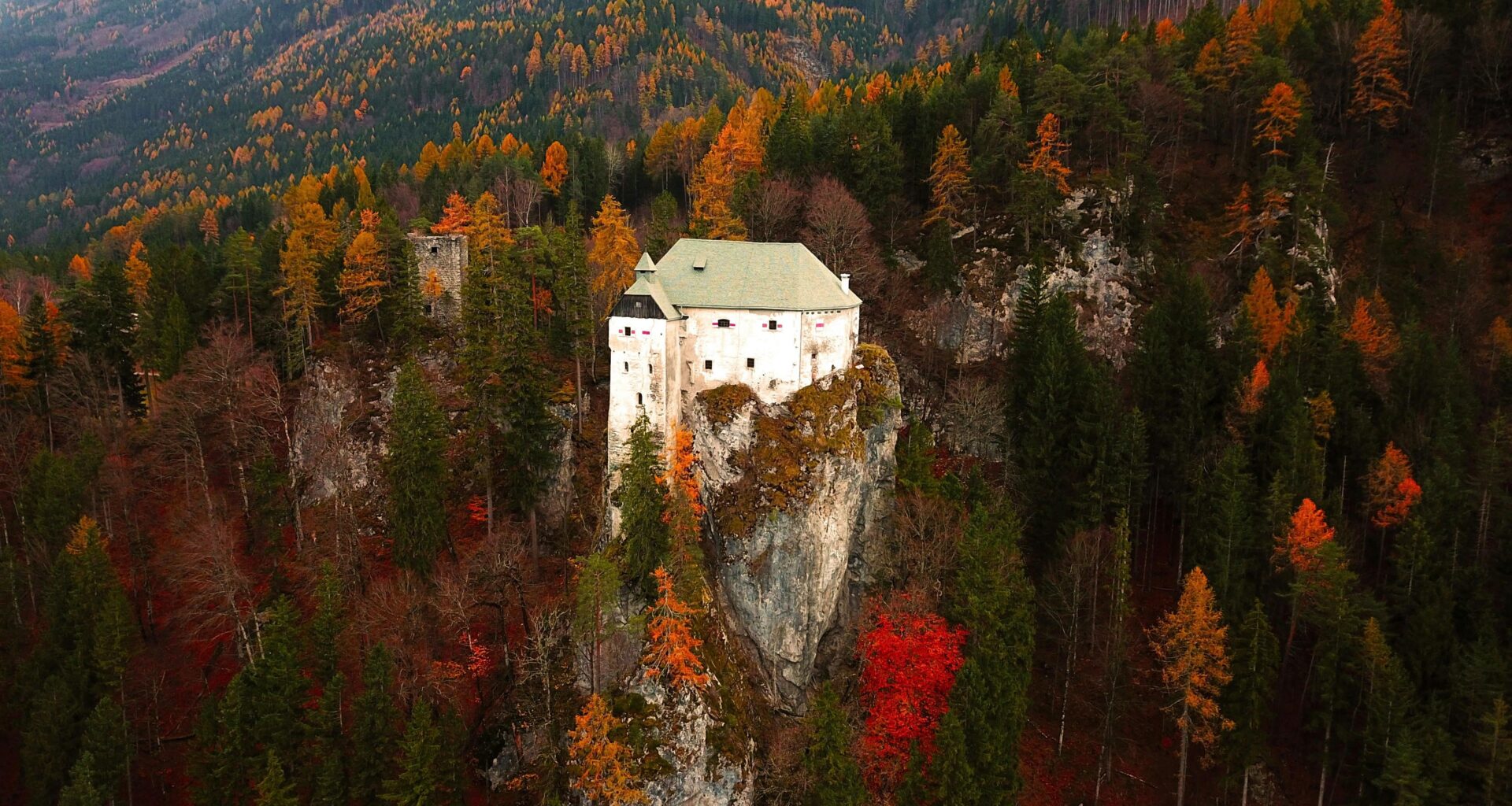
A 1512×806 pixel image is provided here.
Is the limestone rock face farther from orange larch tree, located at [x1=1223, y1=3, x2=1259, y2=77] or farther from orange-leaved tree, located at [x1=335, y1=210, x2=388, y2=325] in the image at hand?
orange larch tree, located at [x1=1223, y1=3, x2=1259, y2=77]

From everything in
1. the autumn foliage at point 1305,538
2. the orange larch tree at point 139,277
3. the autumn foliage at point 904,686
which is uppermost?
A: the orange larch tree at point 139,277

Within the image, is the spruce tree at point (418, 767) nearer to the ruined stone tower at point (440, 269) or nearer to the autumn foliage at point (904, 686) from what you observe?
the autumn foliage at point (904, 686)

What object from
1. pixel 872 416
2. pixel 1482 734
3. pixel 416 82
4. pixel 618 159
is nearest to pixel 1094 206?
pixel 872 416

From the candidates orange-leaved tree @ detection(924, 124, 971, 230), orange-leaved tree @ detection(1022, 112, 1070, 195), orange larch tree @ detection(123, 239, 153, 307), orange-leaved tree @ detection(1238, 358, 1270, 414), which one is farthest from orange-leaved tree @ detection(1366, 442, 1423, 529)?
orange larch tree @ detection(123, 239, 153, 307)

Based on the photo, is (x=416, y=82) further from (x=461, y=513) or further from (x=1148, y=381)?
(x=1148, y=381)

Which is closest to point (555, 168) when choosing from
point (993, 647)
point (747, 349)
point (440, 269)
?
point (440, 269)

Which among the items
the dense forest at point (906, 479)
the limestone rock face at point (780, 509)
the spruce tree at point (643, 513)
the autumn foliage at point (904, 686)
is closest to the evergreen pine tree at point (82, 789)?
the dense forest at point (906, 479)

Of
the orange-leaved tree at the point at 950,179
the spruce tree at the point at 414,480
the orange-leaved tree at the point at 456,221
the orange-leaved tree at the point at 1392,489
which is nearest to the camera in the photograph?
the spruce tree at the point at 414,480

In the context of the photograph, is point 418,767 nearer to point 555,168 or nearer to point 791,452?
point 791,452
